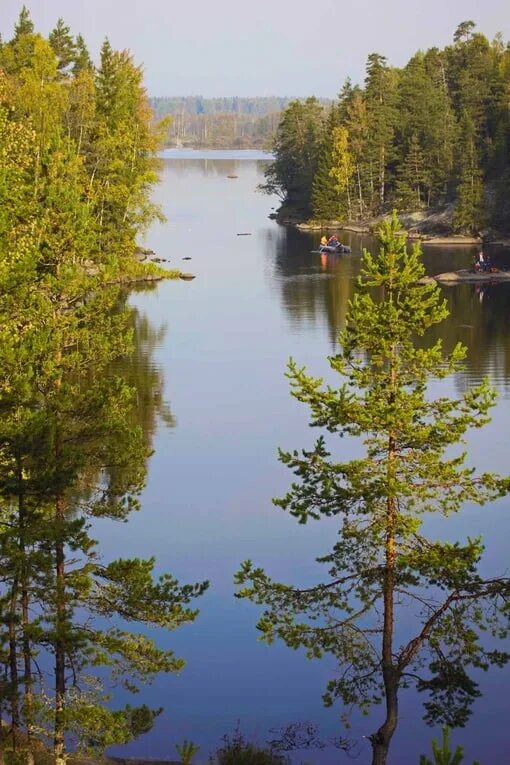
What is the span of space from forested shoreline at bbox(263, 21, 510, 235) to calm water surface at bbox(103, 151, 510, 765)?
16430 millimetres

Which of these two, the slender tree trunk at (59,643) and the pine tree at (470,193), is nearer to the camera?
the slender tree trunk at (59,643)

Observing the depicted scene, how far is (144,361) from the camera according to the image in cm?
5584

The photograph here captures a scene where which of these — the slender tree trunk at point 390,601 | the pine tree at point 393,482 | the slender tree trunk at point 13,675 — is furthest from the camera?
the pine tree at point 393,482

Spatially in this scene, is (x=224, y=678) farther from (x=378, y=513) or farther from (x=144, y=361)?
(x=144, y=361)

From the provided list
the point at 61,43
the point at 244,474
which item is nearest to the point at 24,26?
the point at 61,43

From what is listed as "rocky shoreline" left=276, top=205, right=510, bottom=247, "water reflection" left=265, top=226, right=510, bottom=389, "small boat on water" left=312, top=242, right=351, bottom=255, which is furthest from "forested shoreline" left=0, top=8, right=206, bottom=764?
"rocky shoreline" left=276, top=205, right=510, bottom=247

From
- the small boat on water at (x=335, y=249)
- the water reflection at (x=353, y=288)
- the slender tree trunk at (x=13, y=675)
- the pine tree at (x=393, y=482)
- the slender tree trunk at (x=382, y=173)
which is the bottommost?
the slender tree trunk at (x=13, y=675)

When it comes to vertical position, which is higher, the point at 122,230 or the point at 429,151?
the point at 429,151

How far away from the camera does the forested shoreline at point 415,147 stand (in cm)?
10412

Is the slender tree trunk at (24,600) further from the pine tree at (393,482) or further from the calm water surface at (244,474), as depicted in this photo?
the calm water surface at (244,474)

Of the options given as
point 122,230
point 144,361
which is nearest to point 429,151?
point 122,230

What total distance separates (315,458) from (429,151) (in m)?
97.5

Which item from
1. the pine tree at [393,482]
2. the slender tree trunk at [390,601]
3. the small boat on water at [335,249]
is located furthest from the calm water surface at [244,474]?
the small boat on water at [335,249]

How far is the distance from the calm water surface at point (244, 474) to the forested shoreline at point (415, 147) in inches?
647
